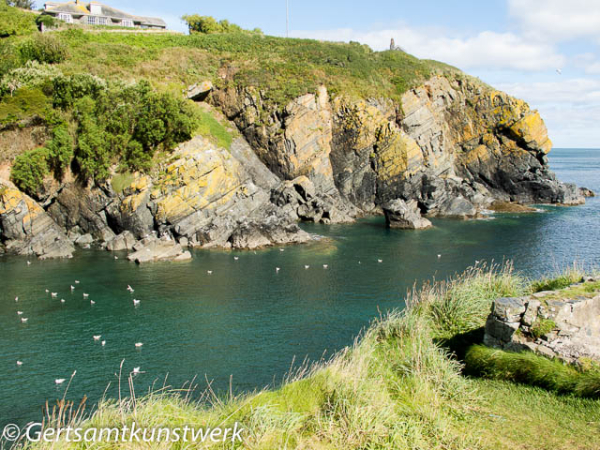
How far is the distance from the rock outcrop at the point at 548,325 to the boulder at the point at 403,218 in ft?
147

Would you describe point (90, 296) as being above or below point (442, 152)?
below

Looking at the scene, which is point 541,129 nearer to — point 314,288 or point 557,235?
point 557,235

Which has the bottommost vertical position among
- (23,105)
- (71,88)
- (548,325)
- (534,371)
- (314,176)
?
(534,371)

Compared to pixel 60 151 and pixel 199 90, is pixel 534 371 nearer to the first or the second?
pixel 60 151

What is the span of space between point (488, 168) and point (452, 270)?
45310 millimetres

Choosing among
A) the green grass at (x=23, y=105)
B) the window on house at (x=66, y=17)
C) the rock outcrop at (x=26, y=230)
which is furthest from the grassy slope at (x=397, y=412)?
the window on house at (x=66, y=17)

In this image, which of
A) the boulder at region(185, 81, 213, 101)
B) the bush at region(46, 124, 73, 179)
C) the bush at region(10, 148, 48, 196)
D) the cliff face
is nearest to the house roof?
the boulder at region(185, 81, 213, 101)

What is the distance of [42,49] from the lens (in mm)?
64938

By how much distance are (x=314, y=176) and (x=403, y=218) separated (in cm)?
1611

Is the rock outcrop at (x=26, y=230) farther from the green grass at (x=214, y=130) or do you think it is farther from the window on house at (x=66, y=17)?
the window on house at (x=66, y=17)

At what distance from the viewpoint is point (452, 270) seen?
40.3 m

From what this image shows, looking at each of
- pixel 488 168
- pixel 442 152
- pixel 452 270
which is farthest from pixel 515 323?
pixel 488 168

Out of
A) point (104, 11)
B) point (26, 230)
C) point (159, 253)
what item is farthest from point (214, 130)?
point (104, 11)

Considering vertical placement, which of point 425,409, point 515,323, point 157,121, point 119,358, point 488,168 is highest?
point 157,121
